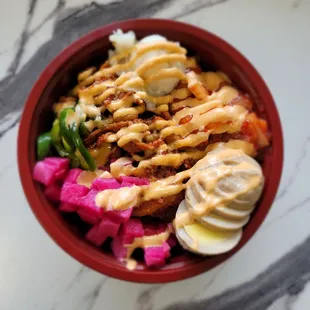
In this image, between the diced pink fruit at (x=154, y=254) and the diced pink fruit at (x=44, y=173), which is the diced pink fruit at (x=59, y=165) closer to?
the diced pink fruit at (x=44, y=173)

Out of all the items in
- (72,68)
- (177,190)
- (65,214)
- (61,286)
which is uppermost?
(72,68)

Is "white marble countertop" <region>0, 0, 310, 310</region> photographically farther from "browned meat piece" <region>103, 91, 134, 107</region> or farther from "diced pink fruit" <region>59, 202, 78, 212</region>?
"browned meat piece" <region>103, 91, 134, 107</region>

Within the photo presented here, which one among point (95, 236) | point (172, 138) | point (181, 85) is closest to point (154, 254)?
point (95, 236)

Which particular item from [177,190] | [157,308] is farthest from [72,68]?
[157,308]

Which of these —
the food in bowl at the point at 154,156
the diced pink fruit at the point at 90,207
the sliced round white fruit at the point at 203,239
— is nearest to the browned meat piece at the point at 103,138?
the food in bowl at the point at 154,156

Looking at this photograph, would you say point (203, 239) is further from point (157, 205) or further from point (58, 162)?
point (58, 162)

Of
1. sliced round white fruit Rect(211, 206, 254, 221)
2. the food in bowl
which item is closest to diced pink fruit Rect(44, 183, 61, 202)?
the food in bowl

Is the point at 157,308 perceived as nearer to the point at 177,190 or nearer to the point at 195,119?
the point at 177,190
